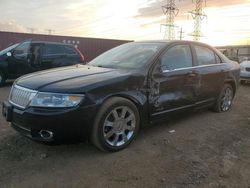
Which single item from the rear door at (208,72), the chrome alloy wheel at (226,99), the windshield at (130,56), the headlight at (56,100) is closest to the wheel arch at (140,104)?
the windshield at (130,56)

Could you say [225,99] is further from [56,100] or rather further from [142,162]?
[56,100]

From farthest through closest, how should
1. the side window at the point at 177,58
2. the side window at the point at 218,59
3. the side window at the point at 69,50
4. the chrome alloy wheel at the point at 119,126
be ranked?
the side window at the point at 69,50 < the side window at the point at 218,59 < the side window at the point at 177,58 < the chrome alloy wheel at the point at 119,126

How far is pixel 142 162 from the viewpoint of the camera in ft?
12.1

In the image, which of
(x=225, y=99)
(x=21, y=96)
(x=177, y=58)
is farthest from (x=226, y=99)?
(x=21, y=96)

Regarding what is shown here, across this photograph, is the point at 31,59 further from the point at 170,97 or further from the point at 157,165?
the point at 157,165

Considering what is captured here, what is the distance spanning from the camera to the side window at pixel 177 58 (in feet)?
15.3

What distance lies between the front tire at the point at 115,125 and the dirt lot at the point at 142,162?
0.48 ft

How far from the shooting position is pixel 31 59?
10312 millimetres

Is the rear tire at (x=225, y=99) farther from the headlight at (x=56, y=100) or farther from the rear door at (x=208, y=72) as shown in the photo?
the headlight at (x=56, y=100)

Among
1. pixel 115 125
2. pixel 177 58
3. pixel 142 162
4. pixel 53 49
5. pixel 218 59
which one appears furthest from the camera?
pixel 53 49

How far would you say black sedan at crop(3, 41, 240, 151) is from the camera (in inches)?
139

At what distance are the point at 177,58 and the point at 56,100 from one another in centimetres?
233

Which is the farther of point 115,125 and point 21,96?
point 115,125

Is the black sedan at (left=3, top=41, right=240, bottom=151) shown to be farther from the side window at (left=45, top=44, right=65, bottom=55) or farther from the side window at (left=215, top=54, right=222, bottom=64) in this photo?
the side window at (left=45, top=44, right=65, bottom=55)
